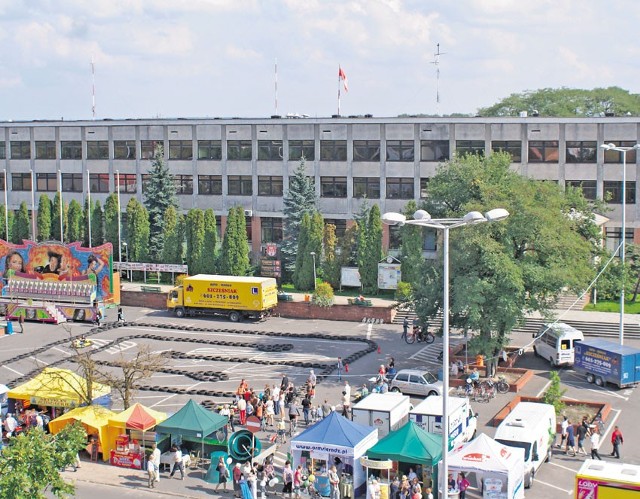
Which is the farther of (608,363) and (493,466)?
(608,363)

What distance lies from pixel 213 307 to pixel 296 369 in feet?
45.4

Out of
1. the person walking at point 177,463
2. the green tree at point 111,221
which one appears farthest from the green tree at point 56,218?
the person walking at point 177,463

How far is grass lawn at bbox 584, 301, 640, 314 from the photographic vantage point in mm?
55591

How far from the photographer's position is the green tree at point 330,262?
64.2 m

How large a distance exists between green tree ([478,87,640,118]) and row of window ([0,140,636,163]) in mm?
43616

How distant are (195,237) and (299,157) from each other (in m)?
11.8

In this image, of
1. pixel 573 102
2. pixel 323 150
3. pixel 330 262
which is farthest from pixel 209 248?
pixel 573 102

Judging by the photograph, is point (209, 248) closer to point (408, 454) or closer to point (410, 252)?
point (410, 252)

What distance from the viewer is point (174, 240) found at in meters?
68.0

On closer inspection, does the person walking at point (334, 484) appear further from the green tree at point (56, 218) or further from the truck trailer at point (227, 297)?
the green tree at point (56, 218)

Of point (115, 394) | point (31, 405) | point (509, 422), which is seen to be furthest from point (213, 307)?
point (509, 422)

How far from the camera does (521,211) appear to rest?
42031 mm

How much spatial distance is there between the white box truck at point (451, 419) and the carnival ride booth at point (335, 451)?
10.4ft

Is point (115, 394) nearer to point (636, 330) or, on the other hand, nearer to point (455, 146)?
point (636, 330)
